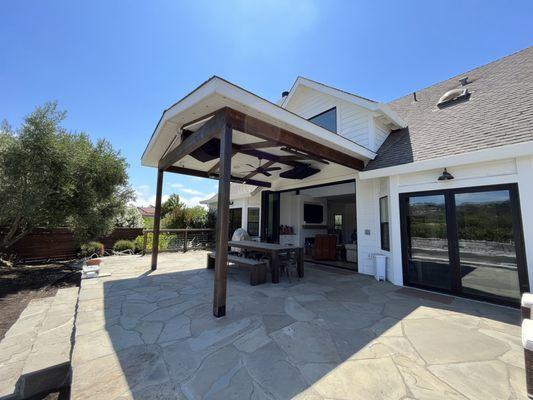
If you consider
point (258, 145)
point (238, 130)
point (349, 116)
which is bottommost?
point (238, 130)

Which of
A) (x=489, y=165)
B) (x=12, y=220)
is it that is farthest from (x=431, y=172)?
(x=12, y=220)

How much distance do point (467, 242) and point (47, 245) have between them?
13.4 m

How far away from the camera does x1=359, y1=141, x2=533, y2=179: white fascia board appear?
3863mm

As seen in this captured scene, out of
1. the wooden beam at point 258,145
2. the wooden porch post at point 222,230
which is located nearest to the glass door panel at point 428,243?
the wooden beam at point 258,145

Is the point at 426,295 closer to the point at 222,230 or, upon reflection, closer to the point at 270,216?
the point at 222,230

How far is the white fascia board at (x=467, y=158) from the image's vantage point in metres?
3.86

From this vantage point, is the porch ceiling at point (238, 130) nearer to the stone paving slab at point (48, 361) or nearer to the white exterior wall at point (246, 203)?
the white exterior wall at point (246, 203)

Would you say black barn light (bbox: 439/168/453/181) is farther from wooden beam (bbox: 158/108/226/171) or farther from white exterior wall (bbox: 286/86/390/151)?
wooden beam (bbox: 158/108/226/171)

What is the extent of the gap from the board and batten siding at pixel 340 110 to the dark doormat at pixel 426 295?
12.8ft

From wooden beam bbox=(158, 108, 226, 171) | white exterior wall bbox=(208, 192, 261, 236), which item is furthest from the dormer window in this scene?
wooden beam bbox=(158, 108, 226, 171)

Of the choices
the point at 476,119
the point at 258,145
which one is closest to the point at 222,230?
the point at 258,145

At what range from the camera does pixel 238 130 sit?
3.93 m

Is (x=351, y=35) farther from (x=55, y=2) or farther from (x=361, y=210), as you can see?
(x=55, y=2)

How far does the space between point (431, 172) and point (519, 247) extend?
1925mm
